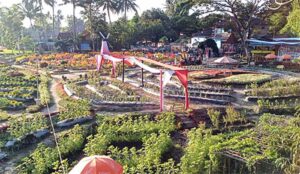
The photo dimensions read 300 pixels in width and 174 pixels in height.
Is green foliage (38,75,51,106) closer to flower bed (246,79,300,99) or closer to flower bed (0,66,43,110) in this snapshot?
flower bed (0,66,43,110)

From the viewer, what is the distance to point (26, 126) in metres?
13.8

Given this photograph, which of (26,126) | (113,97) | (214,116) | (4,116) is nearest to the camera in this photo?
(26,126)

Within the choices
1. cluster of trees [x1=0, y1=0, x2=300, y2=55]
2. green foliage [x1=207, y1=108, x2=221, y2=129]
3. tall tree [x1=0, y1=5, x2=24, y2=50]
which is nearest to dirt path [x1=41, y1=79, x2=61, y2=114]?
green foliage [x1=207, y1=108, x2=221, y2=129]

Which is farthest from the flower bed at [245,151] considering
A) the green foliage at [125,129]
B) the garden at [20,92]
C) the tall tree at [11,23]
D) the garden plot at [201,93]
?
the tall tree at [11,23]

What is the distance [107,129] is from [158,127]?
2001 mm

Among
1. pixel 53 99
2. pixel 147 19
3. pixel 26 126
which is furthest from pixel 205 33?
pixel 26 126

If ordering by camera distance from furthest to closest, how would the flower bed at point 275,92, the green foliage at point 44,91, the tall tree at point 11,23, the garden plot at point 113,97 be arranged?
the tall tree at point 11,23 < the green foliage at point 44,91 < the flower bed at point 275,92 < the garden plot at point 113,97

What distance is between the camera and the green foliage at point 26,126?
1310cm

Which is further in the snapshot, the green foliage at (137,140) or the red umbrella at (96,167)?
the green foliage at (137,140)

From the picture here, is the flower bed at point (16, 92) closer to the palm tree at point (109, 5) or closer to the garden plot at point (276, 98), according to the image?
the garden plot at point (276, 98)

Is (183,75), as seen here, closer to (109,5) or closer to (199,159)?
(199,159)

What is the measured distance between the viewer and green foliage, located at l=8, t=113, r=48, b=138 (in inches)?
516

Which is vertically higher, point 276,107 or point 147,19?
point 147,19

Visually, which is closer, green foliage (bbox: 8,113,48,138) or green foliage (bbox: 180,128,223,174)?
green foliage (bbox: 180,128,223,174)
